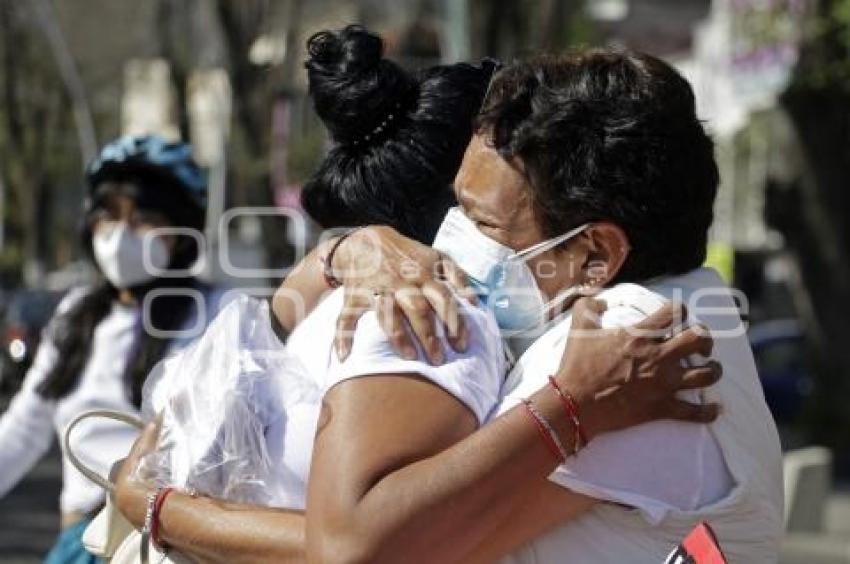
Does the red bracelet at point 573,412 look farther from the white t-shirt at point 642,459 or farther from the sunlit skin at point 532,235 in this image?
the sunlit skin at point 532,235

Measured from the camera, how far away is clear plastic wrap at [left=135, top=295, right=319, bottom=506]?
8.54ft

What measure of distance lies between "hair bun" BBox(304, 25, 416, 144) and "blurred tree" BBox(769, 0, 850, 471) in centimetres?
1391

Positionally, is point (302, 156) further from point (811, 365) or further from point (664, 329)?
point (664, 329)

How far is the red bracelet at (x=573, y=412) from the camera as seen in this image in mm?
2318

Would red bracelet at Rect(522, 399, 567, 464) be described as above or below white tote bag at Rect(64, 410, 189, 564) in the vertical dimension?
above

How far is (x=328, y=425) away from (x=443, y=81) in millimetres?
726

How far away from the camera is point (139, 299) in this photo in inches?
188

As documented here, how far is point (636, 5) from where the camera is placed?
5319 cm

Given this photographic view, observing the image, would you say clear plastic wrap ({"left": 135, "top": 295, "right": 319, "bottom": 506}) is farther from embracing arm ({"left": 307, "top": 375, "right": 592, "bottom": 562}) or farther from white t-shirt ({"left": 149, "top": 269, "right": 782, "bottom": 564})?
embracing arm ({"left": 307, "top": 375, "right": 592, "bottom": 562})

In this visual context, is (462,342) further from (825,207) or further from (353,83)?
(825,207)

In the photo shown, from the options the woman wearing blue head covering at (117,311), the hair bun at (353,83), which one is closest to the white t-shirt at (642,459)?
the hair bun at (353,83)

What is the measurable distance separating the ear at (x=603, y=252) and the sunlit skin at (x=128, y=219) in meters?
2.47

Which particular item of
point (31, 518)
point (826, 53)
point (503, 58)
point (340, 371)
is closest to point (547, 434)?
point (340, 371)

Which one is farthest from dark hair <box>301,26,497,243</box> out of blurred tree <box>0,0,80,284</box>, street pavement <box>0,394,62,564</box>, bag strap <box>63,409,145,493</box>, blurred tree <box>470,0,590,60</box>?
blurred tree <box>0,0,80,284</box>
